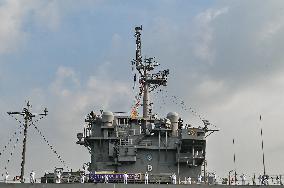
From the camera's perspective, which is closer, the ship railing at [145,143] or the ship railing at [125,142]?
the ship railing at [125,142]

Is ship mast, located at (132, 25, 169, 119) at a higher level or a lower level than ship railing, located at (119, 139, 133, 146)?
higher

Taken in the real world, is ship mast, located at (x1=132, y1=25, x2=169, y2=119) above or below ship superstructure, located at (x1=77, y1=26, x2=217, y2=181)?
above

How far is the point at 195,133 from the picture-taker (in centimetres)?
4022

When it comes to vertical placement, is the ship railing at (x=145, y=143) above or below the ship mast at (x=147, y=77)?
below

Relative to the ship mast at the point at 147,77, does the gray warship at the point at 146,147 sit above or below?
below

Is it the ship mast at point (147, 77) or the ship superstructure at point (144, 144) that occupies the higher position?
the ship mast at point (147, 77)

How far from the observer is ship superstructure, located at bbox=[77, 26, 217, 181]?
40188mm

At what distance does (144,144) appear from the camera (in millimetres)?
40938

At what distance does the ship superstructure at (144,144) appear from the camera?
132 ft

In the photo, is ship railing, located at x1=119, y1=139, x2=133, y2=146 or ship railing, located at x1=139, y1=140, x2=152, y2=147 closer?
ship railing, located at x1=119, y1=139, x2=133, y2=146

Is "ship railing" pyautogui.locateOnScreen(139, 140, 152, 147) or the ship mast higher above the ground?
the ship mast

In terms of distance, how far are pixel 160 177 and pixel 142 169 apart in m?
3.69

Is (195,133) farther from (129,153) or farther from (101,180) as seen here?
(101,180)

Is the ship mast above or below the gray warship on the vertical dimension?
above
